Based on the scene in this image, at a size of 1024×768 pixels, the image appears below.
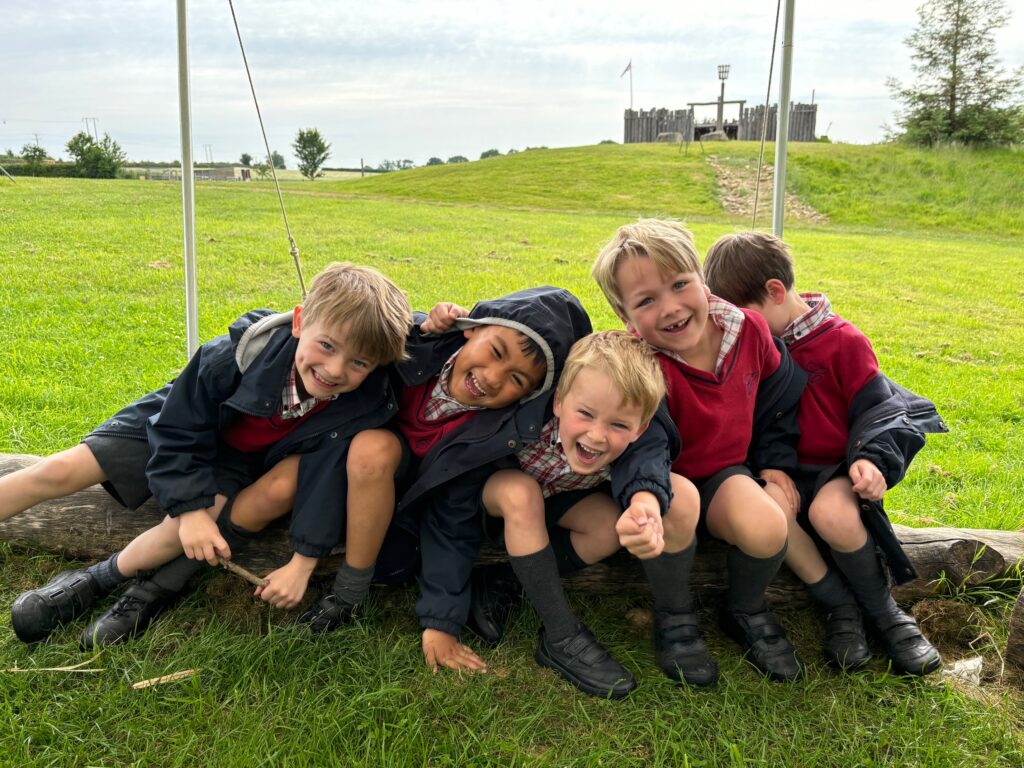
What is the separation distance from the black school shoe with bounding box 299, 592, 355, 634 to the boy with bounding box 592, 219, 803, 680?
114 cm

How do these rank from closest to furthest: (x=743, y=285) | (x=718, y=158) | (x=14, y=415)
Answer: (x=743, y=285), (x=14, y=415), (x=718, y=158)

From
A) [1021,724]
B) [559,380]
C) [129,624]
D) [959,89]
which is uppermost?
[959,89]

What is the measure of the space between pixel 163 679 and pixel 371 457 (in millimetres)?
857

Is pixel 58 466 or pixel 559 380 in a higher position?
pixel 559 380

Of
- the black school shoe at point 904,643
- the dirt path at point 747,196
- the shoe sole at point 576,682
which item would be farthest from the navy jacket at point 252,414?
the dirt path at point 747,196

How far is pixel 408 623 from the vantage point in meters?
2.66

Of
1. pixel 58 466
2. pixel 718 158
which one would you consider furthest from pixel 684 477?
pixel 718 158

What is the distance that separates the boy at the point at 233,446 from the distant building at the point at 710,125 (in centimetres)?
3486

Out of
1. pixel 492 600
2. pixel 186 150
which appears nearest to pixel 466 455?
pixel 492 600

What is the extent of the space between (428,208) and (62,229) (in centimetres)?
943

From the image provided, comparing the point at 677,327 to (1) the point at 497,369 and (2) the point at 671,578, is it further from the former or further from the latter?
(2) the point at 671,578

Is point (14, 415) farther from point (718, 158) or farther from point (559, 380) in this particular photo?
point (718, 158)

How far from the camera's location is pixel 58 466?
2572 mm

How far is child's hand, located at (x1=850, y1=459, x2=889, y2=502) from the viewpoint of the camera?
2.38m
